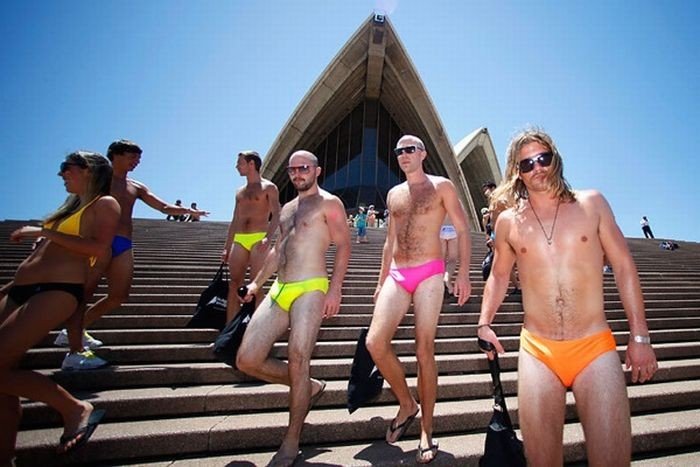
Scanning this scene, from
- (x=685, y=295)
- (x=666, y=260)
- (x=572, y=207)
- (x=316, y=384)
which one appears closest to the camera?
(x=572, y=207)

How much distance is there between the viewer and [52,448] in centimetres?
227

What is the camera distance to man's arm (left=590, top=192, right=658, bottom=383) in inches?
61.5

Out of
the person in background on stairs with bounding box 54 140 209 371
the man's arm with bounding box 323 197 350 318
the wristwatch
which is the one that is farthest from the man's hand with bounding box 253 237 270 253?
the wristwatch

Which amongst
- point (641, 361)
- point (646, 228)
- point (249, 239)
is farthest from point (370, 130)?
point (641, 361)

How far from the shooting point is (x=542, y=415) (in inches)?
62.9

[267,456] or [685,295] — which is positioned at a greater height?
[685,295]

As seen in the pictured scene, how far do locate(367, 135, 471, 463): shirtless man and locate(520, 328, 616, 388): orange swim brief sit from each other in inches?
32.9

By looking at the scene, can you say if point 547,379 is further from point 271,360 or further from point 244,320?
point 244,320

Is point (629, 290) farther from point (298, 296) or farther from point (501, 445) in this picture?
point (298, 296)

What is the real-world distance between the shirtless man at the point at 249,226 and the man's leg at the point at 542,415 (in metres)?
2.86

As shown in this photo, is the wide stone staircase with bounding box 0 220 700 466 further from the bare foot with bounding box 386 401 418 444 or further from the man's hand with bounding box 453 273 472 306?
the man's hand with bounding box 453 273 472 306

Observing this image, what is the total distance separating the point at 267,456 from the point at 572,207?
257 centimetres

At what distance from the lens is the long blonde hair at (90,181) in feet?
8.13

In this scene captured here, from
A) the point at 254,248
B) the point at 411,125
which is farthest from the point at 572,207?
the point at 411,125
